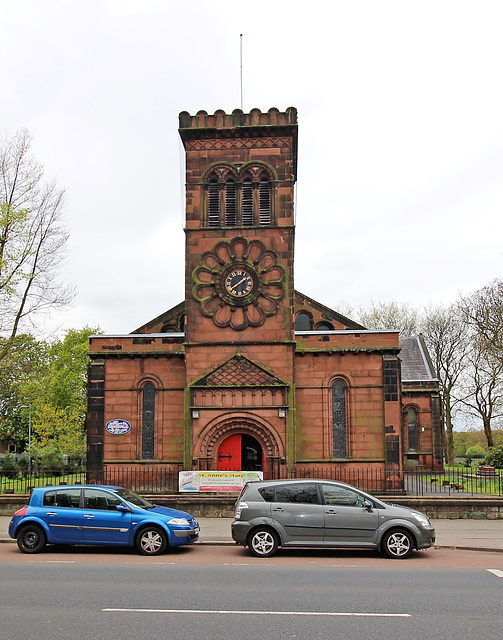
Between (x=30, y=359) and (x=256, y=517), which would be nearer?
(x=256, y=517)

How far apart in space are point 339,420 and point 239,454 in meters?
3.90

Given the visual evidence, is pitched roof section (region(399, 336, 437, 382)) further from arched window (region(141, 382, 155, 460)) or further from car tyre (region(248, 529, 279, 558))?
car tyre (region(248, 529, 279, 558))

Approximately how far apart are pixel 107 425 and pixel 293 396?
704 centimetres

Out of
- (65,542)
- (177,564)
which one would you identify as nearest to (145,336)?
(65,542)

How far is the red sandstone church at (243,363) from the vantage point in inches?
966

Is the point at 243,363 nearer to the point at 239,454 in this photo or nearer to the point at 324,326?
the point at 239,454

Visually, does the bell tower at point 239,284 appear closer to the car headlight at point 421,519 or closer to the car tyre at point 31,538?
the car tyre at point 31,538

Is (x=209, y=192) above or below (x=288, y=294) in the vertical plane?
above

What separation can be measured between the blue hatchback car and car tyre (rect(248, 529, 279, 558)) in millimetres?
1440

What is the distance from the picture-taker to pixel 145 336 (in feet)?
85.2

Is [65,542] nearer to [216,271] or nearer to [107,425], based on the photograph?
[107,425]

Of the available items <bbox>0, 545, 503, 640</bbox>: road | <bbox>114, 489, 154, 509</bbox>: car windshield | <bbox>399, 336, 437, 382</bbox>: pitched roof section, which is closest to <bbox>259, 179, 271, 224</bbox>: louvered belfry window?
<bbox>114, 489, 154, 509</bbox>: car windshield

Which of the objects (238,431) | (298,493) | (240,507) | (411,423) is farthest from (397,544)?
(411,423)

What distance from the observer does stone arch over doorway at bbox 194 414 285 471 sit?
79.4 feet
